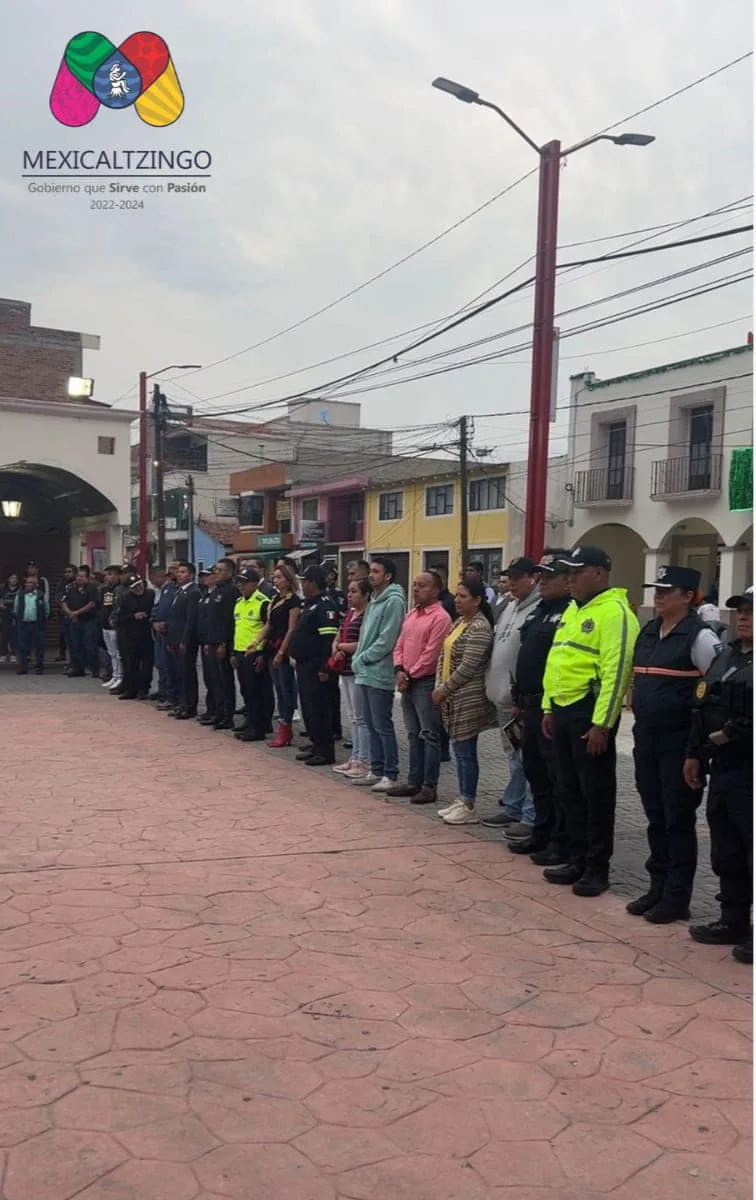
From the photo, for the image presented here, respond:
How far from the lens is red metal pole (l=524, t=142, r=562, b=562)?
10375mm

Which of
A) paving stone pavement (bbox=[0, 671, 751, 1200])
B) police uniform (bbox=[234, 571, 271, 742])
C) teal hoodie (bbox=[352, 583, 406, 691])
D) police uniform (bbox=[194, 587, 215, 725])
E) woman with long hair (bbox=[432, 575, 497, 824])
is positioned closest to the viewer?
paving stone pavement (bbox=[0, 671, 751, 1200])

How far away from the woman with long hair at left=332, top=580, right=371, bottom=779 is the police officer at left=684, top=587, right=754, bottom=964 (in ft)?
13.2

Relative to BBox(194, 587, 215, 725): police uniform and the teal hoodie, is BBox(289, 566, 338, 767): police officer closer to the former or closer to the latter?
the teal hoodie

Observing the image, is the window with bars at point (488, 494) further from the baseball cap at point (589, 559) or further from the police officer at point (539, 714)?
the baseball cap at point (589, 559)

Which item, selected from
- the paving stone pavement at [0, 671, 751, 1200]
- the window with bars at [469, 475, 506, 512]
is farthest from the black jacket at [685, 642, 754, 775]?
the window with bars at [469, 475, 506, 512]

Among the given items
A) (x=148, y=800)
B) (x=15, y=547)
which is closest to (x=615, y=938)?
(x=148, y=800)

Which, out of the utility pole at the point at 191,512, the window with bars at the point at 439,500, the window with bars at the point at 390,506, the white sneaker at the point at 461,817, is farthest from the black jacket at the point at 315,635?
the utility pole at the point at 191,512

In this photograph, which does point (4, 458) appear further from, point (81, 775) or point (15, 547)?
point (81, 775)

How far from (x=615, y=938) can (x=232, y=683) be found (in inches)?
269

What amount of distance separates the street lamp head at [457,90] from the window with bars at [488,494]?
75.4 feet

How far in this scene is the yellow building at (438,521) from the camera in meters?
33.7

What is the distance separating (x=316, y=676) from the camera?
885cm

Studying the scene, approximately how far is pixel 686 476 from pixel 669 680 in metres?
22.4

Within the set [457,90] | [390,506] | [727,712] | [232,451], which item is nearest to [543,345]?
[457,90]
